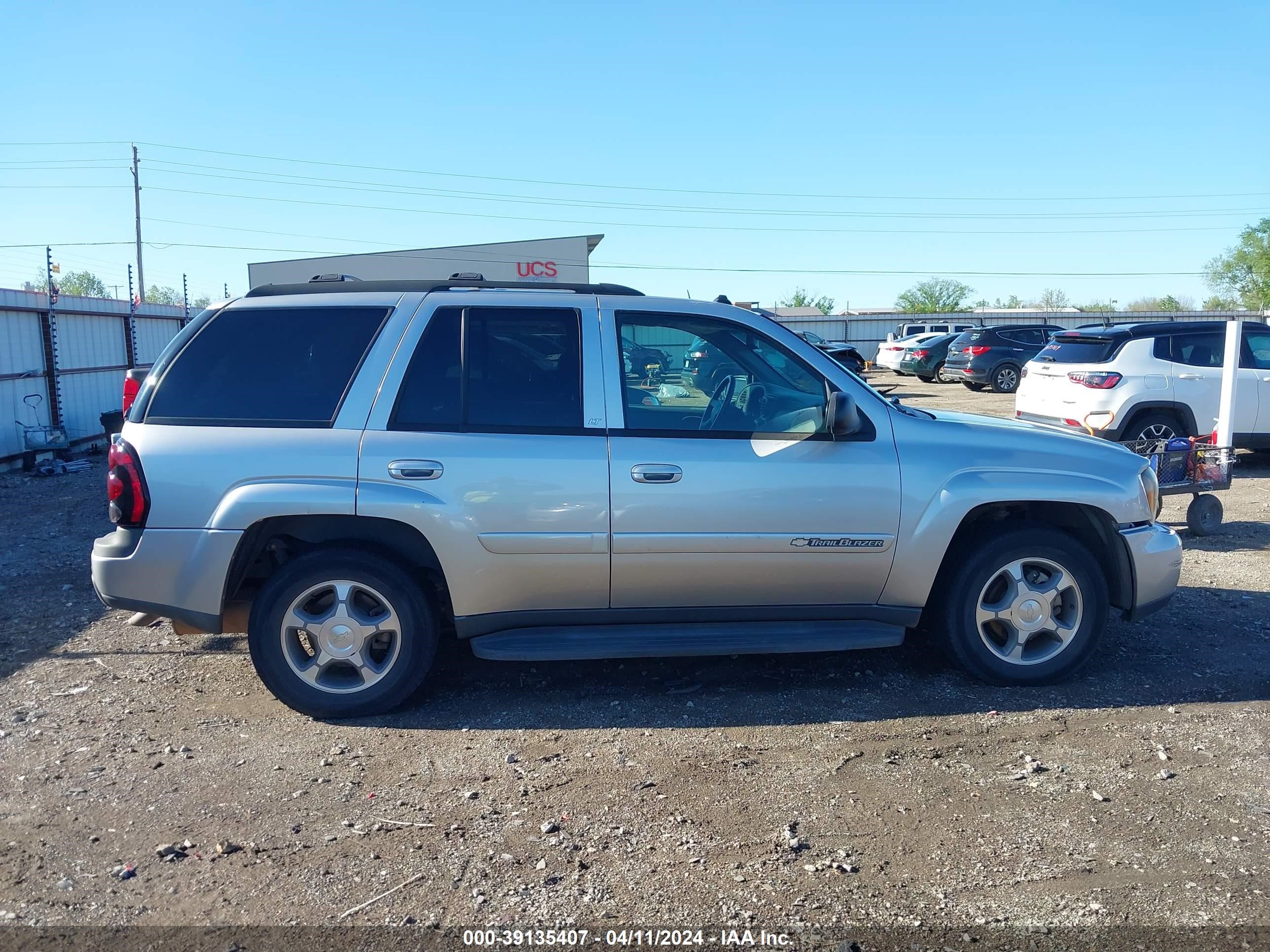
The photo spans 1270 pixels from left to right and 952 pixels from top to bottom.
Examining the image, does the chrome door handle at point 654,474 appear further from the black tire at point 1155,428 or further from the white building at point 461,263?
the white building at point 461,263

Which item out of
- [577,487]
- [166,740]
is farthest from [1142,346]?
[166,740]

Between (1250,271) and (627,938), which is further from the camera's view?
(1250,271)

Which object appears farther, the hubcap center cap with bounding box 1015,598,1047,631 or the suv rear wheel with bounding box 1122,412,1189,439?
the suv rear wheel with bounding box 1122,412,1189,439

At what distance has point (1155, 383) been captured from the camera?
10320 millimetres

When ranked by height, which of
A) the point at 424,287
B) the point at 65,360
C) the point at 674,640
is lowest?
the point at 674,640

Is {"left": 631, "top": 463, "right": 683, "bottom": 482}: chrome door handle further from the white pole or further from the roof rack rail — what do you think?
the white pole

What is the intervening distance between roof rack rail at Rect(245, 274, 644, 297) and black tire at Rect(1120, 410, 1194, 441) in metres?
7.65

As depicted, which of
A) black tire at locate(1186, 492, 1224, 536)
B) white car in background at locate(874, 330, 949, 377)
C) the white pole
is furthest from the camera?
white car in background at locate(874, 330, 949, 377)

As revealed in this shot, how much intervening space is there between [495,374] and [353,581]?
1.14 m

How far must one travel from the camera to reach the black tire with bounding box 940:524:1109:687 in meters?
4.70

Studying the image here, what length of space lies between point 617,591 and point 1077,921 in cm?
227

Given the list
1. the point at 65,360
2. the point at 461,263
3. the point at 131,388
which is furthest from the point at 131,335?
the point at 131,388

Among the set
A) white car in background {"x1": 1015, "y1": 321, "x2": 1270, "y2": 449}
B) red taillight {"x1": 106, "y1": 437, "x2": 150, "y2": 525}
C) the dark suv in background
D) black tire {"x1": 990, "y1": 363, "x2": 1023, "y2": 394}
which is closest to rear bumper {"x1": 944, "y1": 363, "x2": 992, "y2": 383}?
the dark suv in background

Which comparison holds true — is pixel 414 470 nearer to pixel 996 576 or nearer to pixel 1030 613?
pixel 996 576
